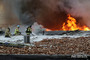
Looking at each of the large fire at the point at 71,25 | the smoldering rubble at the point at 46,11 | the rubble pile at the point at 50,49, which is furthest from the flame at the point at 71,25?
the rubble pile at the point at 50,49

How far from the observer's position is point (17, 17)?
3105cm

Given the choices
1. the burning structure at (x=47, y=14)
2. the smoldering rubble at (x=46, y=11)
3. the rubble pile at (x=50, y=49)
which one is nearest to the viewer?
the rubble pile at (x=50, y=49)

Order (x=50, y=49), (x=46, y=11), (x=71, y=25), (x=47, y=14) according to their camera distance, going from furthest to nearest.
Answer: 1. (x=46, y=11)
2. (x=47, y=14)
3. (x=71, y=25)
4. (x=50, y=49)

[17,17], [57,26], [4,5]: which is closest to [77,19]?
[57,26]

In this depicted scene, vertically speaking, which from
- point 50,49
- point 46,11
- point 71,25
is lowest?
point 50,49

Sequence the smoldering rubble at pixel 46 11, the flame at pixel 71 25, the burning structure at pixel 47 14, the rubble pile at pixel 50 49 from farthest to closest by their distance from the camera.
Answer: the smoldering rubble at pixel 46 11, the burning structure at pixel 47 14, the flame at pixel 71 25, the rubble pile at pixel 50 49

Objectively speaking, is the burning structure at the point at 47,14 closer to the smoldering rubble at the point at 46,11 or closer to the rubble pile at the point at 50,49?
the smoldering rubble at the point at 46,11

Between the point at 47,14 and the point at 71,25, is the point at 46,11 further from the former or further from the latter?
the point at 71,25

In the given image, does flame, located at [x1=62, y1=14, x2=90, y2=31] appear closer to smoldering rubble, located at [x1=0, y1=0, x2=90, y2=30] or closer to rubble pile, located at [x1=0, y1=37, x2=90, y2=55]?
smoldering rubble, located at [x1=0, y1=0, x2=90, y2=30]

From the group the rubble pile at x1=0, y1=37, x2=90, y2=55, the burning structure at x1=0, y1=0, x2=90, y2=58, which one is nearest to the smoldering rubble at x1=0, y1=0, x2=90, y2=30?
the burning structure at x1=0, y1=0, x2=90, y2=58

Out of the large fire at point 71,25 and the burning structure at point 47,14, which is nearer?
the large fire at point 71,25

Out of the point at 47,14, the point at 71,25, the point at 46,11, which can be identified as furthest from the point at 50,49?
the point at 46,11

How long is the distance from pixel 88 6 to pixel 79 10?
66.8 inches

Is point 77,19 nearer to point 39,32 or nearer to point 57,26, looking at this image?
point 57,26
